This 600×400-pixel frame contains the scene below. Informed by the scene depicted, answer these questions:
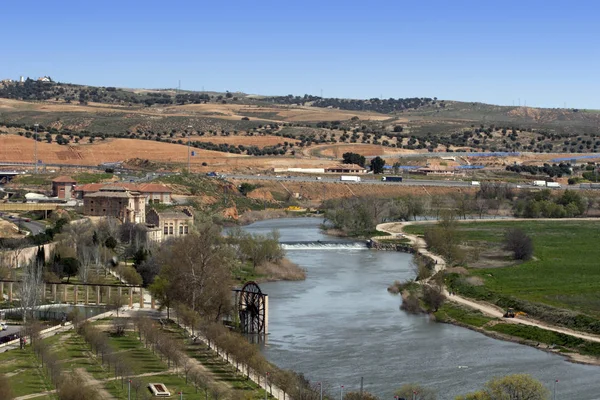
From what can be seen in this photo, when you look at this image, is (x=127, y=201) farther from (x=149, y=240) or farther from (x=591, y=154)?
(x=591, y=154)

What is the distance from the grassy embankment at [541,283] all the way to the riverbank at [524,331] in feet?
0.13

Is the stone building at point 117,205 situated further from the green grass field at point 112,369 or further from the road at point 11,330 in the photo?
the green grass field at point 112,369

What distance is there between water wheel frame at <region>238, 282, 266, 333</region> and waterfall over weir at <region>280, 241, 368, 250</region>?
74.8ft

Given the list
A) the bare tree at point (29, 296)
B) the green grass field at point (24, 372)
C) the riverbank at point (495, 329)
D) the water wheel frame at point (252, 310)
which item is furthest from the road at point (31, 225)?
the green grass field at point (24, 372)

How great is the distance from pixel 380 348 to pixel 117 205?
34.0m

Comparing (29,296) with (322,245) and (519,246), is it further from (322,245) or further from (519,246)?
(322,245)


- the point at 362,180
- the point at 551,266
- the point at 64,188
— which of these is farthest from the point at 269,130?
the point at 551,266

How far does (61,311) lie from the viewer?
43.1m

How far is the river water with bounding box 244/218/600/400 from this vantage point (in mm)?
34250

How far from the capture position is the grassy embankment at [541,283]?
43.2m

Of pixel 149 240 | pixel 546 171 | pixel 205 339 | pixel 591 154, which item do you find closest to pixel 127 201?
pixel 149 240

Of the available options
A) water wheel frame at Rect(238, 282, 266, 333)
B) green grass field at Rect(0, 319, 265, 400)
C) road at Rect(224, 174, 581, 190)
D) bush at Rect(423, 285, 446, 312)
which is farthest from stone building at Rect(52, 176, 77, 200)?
green grass field at Rect(0, 319, 265, 400)

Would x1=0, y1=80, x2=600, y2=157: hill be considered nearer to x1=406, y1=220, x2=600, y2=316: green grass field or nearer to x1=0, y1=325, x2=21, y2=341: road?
x1=406, y1=220, x2=600, y2=316: green grass field

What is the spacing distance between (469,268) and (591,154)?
275ft
